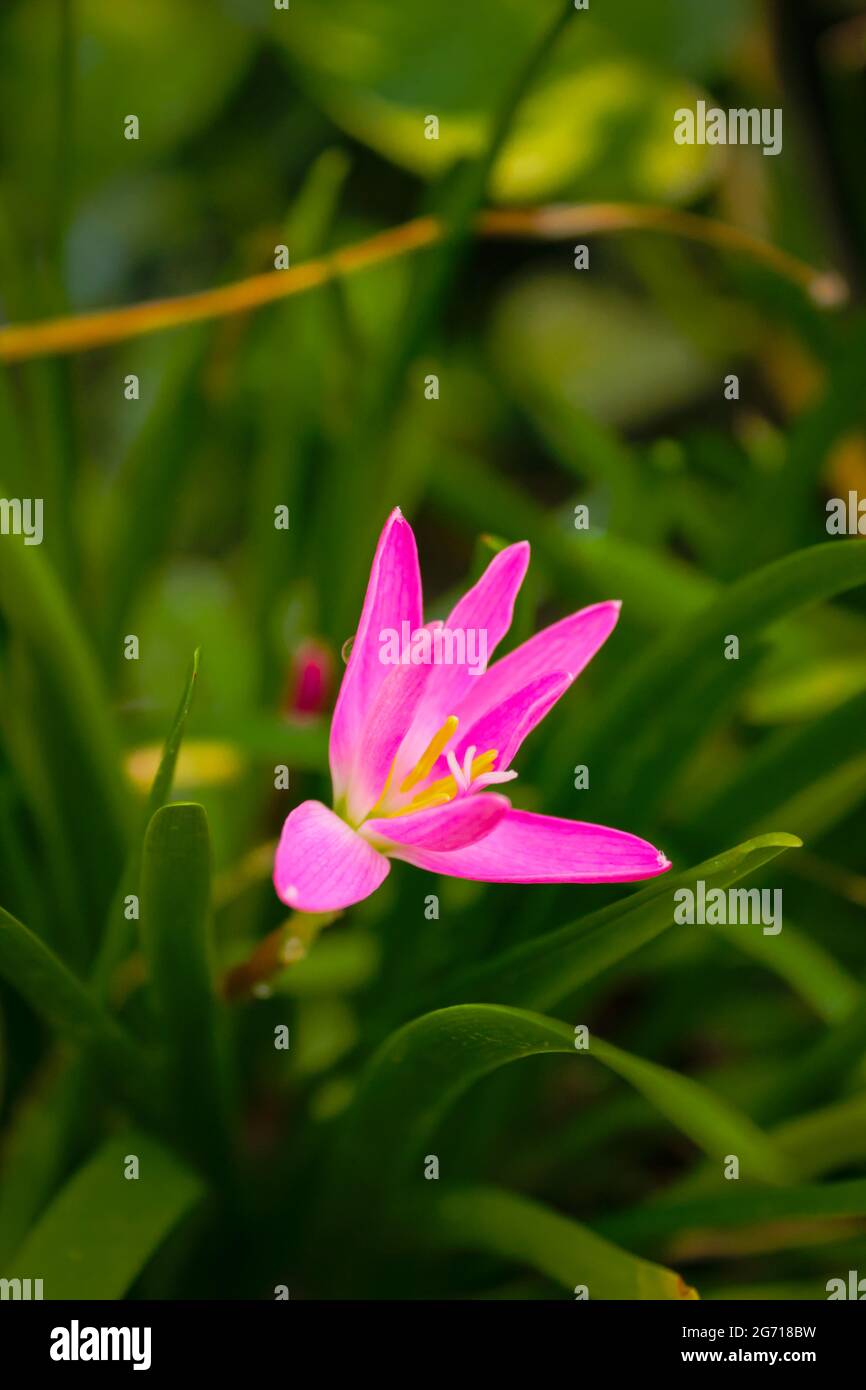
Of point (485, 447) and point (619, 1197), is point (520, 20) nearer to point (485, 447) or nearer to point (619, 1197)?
point (485, 447)

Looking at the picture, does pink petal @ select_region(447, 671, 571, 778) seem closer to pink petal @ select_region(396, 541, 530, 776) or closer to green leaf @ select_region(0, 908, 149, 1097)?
pink petal @ select_region(396, 541, 530, 776)

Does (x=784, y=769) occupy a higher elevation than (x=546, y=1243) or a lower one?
higher

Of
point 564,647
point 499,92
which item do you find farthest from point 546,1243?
point 499,92

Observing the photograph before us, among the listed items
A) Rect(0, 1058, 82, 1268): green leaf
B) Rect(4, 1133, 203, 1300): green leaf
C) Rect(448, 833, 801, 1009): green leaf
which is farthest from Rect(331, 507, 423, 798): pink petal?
Rect(0, 1058, 82, 1268): green leaf

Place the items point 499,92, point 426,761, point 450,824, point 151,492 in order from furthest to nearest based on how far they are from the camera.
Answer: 1. point 499,92
2. point 151,492
3. point 426,761
4. point 450,824

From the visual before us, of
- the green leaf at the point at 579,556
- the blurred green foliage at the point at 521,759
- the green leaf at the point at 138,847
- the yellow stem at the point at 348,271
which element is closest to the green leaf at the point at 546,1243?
the blurred green foliage at the point at 521,759

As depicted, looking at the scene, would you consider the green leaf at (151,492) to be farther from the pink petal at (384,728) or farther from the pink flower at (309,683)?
the pink petal at (384,728)

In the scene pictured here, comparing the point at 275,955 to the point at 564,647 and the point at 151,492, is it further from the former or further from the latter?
the point at 151,492

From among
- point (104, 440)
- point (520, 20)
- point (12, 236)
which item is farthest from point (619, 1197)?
point (104, 440)
